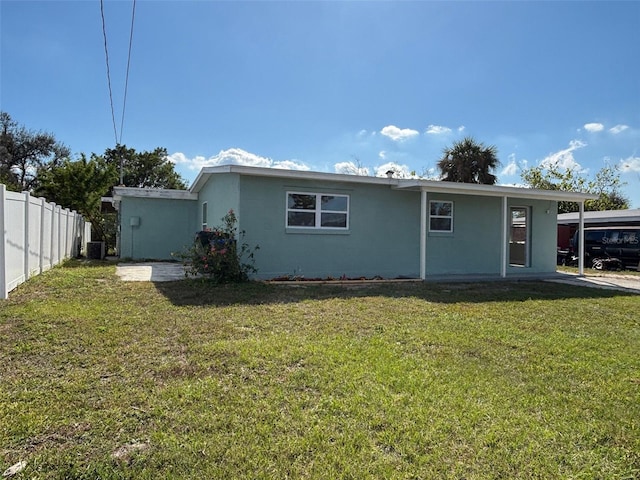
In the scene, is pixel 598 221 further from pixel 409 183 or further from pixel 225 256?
pixel 225 256

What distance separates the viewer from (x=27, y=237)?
8.19 meters

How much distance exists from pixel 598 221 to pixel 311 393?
20.2 meters

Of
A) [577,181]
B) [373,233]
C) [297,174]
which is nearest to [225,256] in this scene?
[297,174]

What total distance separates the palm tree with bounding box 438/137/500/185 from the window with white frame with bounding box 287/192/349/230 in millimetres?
10489

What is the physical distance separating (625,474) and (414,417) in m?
1.23

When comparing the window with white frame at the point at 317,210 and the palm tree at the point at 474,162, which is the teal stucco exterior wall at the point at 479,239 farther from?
the palm tree at the point at 474,162

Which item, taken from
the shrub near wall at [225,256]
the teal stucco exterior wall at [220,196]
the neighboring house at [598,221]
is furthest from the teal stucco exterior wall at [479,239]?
the neighboring house at [598,221]

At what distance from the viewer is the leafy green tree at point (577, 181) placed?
3109 cm

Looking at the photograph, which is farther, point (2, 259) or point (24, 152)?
point (24, 152)

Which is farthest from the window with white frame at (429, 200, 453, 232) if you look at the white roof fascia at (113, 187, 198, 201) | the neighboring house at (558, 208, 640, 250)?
the neighboring house at (558, 208, 640, 250)

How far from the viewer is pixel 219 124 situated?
21.3 m

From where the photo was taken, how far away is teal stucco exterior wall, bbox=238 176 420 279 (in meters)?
9.91

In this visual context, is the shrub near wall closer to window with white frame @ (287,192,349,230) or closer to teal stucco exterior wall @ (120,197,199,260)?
window with white frame @ (287,192,349,230)

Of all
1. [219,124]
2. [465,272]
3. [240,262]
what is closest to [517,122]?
[465,272]
